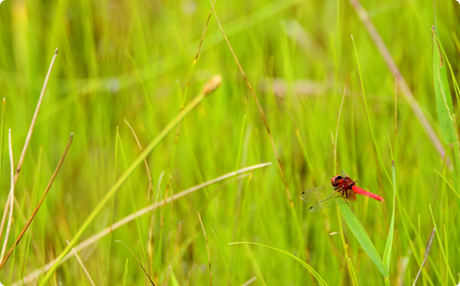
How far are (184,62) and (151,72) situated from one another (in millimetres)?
211

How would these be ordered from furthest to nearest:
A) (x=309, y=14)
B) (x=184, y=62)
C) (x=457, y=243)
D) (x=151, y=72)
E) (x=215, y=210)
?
(x=309, y=14) < (x=184, y=62) < (x=151, y=72) < (x=215, y=210) < (x=457, y=243)

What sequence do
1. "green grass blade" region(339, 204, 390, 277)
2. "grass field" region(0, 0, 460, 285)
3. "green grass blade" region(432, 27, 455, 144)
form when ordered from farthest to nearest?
"grass field" region(0, 0, 460, 285), "green grass blade" region(432, 27, 455, 144), "green grass blade" region(339, 204, 390, 277)

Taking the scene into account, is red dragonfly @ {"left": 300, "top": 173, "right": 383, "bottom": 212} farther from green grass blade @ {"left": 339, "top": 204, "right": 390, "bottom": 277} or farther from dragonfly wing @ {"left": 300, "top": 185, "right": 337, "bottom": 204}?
green grass blade @ {"left": 339, "top": 204, "right": 390, "bottom": 277}

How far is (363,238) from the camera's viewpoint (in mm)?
670

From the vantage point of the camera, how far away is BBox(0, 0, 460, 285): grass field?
0.93m

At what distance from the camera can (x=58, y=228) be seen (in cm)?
125

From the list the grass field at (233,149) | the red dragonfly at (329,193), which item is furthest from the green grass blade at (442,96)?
the red dragonfly at (329,193)

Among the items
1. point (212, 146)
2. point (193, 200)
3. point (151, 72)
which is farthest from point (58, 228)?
point (151, 72)

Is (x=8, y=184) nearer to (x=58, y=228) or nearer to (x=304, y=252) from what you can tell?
(x=58, y=228)

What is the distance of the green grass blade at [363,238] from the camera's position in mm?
654

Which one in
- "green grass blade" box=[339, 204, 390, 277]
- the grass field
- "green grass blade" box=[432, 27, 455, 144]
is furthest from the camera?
the grass field

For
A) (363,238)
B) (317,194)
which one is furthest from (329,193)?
(363,238)

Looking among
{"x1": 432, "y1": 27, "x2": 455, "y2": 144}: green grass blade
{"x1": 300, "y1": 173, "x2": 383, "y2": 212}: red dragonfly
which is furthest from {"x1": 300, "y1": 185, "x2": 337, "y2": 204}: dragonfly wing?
{"x1": 432, "y1": 27, "x2": 455, "y2": 144}: green grass blade

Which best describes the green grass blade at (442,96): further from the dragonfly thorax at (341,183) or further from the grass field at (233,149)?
the dragonfly thorax at (341,183)
